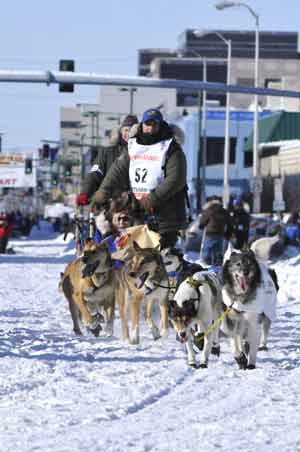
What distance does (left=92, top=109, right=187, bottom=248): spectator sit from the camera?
10508 mm

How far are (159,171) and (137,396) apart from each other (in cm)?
358

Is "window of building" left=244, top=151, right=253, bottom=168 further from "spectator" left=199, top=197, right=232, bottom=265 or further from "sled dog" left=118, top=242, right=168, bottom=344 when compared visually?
"sled dog" left=118, top=242, right=168, bottom=344

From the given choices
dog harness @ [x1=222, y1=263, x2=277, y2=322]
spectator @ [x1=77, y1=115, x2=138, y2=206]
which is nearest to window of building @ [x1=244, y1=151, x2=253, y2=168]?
spectator @ [x1=77, y1=115, x2=138, y2=206]

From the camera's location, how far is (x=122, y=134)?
12352 mm

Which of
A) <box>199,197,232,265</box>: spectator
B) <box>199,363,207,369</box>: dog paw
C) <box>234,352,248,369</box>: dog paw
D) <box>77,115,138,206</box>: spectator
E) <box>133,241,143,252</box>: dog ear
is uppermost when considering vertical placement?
<box>77,115,138,206</box>: spectator

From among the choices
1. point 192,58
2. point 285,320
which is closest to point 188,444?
point 285,320

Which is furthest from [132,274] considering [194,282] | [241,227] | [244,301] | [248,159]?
[248,159]

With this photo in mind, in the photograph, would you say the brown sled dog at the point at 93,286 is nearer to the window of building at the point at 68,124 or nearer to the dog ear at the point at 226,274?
the dog ear at the point at 226,274

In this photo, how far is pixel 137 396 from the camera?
7.41 meters

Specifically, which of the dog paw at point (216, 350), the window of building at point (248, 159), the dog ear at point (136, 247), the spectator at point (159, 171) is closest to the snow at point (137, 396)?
the dog paw at point (216, 350)

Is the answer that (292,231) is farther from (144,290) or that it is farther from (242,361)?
(242,361)

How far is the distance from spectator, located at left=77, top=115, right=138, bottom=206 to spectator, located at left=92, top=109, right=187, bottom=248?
1.42m

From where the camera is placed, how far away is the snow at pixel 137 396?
5.91m

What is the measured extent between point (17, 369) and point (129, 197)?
2.42 metres
